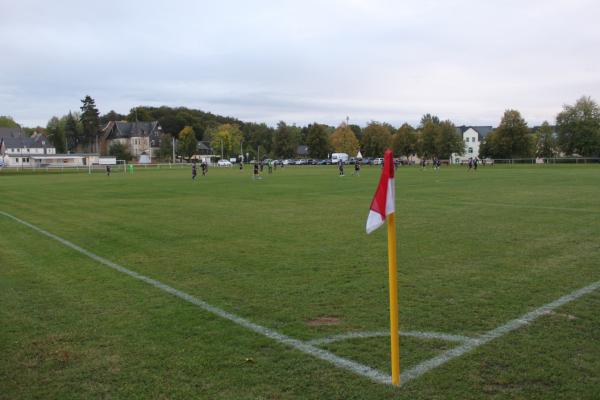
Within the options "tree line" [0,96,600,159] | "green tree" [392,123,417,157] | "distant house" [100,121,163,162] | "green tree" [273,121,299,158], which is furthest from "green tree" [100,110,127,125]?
"green tree" [392,123,417,157]

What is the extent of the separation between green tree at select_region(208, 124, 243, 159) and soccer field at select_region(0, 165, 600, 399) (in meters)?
123

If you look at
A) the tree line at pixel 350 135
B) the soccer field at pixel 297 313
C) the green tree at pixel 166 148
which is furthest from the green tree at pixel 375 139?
the soccer field at pixel 297 313

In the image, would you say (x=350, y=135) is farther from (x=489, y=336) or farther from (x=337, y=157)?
(x=489, y=336)

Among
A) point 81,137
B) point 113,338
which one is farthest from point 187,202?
point 81,137

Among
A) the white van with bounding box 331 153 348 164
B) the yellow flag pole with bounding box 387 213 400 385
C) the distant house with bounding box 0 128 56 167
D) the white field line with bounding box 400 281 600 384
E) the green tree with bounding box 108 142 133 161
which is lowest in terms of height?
the white field line with bounding box 400 281 600 384

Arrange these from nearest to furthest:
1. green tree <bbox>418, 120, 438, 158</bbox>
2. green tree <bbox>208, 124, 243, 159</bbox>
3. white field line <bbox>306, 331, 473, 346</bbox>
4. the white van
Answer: white field line <bbox>306, 331, 473, 346</bbox> → green tree <bbox>418, 120, 438, 158</bbox> → the white van → green tree <bbox>208, 124, 243, 159</bbox>

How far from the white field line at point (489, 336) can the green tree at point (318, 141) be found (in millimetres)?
120090

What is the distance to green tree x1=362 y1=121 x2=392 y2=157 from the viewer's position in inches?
4601

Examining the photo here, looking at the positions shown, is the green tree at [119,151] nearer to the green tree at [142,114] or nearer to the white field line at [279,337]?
→ the green tree at [142,114]

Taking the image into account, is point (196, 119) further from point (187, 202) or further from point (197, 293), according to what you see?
point (197, 293)

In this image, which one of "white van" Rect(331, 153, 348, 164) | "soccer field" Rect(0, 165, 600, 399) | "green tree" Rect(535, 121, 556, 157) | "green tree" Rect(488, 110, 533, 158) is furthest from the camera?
"white van" Rect(331, 153, 348, 164)

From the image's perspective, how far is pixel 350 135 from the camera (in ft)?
389

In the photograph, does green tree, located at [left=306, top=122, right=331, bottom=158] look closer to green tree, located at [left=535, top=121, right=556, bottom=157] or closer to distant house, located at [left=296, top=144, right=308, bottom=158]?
distant house, located at [left=296, top=144, right=308, bottom=158]

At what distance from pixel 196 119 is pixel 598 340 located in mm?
164908
